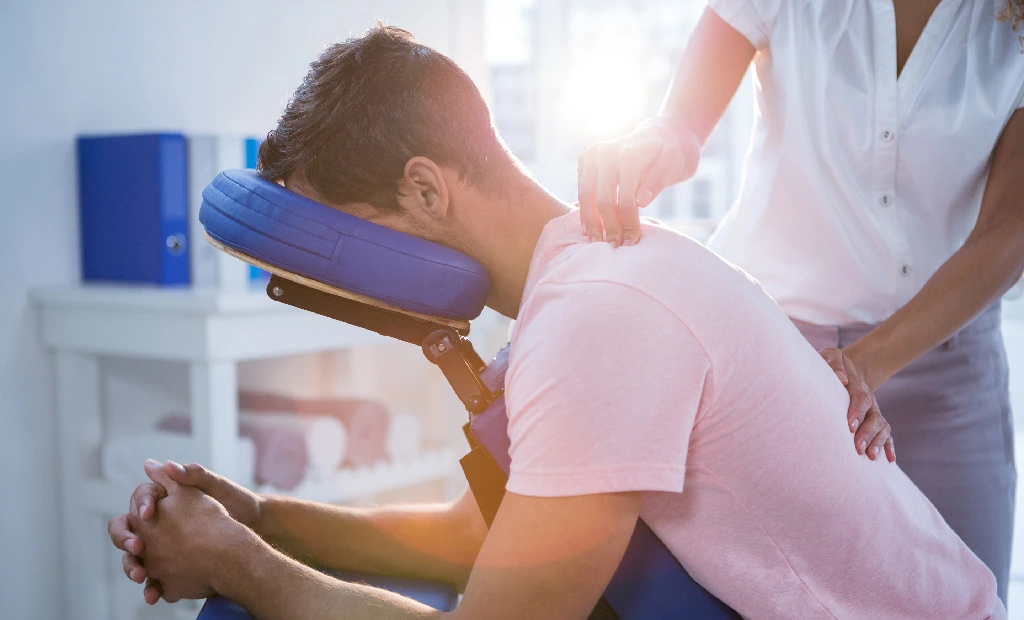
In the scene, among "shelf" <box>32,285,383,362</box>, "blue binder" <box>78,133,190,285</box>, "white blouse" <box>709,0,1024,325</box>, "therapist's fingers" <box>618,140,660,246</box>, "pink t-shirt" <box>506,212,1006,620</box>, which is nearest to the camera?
"pink t-shirt" <box>506,212,1006,620</box>

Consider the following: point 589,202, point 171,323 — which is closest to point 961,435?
point 589,202

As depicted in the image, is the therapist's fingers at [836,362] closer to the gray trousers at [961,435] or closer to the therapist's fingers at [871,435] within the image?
the therapist's fingers at [871,435]

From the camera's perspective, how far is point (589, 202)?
2.86ft

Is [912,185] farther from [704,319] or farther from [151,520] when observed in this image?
[151,520]

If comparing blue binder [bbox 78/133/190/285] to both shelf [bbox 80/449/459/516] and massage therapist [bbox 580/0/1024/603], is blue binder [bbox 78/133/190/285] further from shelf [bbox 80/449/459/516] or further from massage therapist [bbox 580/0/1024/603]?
massage therapist [bbox 580/0/1024/603]

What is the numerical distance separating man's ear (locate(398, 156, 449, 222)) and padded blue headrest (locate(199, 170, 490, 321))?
0.22 feet

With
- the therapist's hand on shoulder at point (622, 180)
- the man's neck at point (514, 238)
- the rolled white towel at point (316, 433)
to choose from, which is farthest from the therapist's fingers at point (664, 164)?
the rolled white towel at point (316, 433)

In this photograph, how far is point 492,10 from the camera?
331 cm

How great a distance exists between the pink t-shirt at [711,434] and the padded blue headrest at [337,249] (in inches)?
3.6

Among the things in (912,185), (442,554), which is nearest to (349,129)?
(442,554)

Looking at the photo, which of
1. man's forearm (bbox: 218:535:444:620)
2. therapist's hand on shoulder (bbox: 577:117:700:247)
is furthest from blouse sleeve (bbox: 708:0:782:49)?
man's forearm (bbox: 218:535:444:620)

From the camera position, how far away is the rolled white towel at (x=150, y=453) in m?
1.72

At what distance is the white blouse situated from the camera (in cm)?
123

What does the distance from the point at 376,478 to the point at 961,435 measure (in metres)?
1.15
